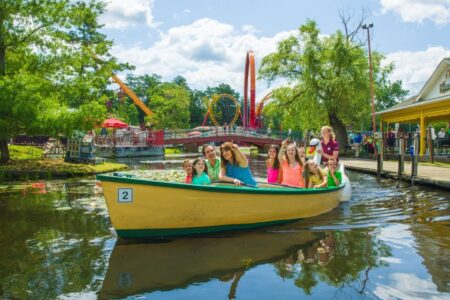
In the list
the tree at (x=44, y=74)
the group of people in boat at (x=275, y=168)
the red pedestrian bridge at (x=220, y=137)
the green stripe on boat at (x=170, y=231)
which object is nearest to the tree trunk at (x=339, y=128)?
the red pedestrian bridge at (x=220, y=137)

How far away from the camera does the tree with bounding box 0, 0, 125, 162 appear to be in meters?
15.5

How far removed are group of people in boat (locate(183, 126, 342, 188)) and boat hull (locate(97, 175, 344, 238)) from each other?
51 cm

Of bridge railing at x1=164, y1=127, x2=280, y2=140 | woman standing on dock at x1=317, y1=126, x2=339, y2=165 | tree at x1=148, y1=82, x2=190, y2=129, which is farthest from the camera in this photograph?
tree at x1=148, y1=82, x2=190, y2=129

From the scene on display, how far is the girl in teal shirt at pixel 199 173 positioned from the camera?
7.20 metres

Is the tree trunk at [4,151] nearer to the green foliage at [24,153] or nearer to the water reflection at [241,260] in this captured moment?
the green foliage at [24,153]

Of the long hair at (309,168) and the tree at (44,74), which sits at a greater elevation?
the tree at (44,74)

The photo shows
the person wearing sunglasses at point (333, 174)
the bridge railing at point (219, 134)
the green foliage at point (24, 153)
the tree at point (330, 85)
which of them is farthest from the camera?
the bridge railing at point (219, 134)

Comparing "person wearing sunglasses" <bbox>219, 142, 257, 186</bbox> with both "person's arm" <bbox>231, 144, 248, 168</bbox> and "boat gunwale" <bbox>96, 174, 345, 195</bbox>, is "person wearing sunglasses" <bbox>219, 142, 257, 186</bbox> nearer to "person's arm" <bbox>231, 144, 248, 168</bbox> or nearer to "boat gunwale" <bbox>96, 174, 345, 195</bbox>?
"person's arm" <bbox>231, 144, 248, 168</bbox>

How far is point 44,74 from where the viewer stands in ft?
61.9

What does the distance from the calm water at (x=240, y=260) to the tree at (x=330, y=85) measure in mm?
22156

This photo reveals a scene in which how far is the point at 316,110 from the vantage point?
30750mm

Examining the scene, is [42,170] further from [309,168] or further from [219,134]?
[219,134]

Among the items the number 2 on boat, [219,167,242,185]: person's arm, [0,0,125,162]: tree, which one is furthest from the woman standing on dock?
[0,0,125,162]: tree

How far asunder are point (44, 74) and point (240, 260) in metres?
16.1
